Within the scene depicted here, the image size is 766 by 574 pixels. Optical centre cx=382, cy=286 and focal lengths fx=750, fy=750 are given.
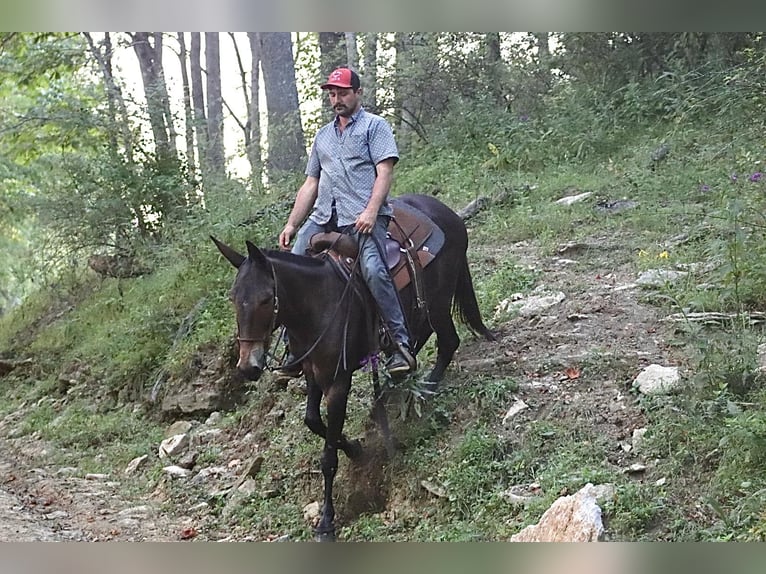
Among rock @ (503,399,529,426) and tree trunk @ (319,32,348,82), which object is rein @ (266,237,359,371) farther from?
tree trunk @ (319,32,348,82)

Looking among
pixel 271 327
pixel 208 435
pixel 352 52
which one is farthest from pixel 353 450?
pixel 352 52

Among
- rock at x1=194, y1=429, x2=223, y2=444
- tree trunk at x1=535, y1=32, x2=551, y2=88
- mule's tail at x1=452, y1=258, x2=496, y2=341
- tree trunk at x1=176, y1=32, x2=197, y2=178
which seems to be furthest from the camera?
tree trunk at x1=535, y1=32, x2=551, y2=88

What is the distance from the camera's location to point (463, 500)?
9.82ft

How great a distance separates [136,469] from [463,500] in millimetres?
2110

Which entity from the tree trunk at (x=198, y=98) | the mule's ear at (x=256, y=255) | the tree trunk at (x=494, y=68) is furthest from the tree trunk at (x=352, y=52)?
the mule's ear at (x=256, y=255)

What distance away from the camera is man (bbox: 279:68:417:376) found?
3.09 metres

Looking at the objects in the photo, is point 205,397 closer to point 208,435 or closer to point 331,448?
point 208,435

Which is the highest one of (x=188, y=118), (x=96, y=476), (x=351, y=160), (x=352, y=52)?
(x=352, y=52)

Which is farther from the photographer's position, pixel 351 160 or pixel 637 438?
pixel 351 160

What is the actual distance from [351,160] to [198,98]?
4867 mm

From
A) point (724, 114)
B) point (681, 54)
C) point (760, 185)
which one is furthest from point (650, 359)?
point (681, 54)

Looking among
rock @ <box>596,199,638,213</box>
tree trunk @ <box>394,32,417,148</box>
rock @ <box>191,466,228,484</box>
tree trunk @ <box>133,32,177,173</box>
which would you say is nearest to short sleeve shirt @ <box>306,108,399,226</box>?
rock @ <box>191,466,228,484</box>

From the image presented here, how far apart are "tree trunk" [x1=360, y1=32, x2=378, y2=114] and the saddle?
3036 millimetres

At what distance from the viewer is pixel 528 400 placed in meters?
3.38
